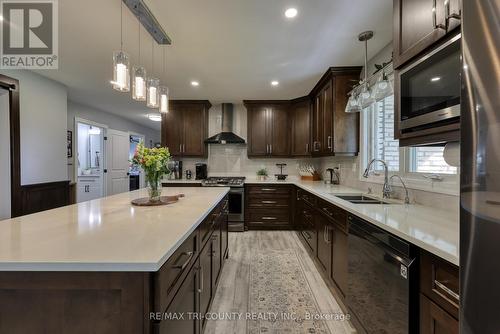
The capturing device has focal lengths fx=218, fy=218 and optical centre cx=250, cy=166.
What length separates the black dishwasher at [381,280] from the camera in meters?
1.05

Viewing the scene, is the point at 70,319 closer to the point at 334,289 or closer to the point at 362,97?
the point at 334,289

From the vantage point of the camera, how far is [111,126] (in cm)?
602

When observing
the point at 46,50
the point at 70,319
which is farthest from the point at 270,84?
the point at 70,319

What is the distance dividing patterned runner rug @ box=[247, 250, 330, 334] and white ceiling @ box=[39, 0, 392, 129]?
8.41 ft

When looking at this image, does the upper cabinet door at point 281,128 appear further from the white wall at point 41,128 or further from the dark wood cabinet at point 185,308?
the white wall at point 41,128

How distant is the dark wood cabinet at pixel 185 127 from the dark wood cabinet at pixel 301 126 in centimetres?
182

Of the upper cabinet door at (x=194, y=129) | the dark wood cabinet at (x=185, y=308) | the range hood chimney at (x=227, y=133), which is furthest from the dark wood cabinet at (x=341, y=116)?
the upper cabinet door at (x=194, y=129)

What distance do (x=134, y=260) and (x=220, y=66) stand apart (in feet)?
9.00

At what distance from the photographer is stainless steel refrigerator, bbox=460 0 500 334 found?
0.45 meters

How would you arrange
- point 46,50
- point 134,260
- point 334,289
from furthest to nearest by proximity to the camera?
point 46,50, point 334,289, point 134,260

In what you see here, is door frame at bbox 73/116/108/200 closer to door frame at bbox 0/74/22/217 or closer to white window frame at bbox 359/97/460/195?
door frame at bbox 0/74/22/217

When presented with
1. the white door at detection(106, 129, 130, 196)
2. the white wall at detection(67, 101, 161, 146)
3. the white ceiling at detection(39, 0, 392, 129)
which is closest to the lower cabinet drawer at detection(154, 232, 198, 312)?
the white ceiling at detection(39, 0, 392, 129)

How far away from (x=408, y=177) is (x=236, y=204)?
2.76 metres

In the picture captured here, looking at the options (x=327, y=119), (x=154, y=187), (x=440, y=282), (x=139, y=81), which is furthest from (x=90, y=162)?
(x=440, y=282)
